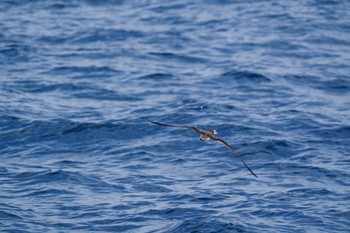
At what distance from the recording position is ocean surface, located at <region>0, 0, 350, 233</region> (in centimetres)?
1716

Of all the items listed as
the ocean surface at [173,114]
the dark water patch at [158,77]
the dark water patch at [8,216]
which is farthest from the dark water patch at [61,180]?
the dark water patch at [158,77]

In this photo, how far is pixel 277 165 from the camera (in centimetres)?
1939

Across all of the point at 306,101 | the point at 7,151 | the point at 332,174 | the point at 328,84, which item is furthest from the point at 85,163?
the point at 328,84

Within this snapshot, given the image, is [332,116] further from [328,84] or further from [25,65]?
[25,65]

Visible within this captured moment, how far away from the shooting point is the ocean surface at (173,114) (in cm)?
1716

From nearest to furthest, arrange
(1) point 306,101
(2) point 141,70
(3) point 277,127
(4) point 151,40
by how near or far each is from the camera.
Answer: (3) point 277,127 < (1) point 306,101 < (2) point 141,70 < (4) point 151,40

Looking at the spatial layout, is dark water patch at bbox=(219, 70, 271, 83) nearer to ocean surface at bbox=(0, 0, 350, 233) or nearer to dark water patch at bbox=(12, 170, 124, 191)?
ocean surface at bbox=(0, 0, 350, 233)

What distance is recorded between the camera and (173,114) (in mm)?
22188

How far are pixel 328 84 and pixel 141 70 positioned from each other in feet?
20.0

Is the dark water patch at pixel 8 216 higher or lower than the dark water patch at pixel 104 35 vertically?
lower

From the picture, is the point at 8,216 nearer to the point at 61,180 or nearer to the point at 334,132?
the point at 61,180

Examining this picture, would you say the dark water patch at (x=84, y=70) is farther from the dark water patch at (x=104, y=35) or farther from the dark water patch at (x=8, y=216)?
the dark water patch at (x=8, y=216)

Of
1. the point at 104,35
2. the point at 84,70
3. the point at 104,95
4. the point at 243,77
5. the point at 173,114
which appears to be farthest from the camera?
the point at 104,35

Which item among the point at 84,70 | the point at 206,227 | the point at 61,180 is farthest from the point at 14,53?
the point at 206,227
